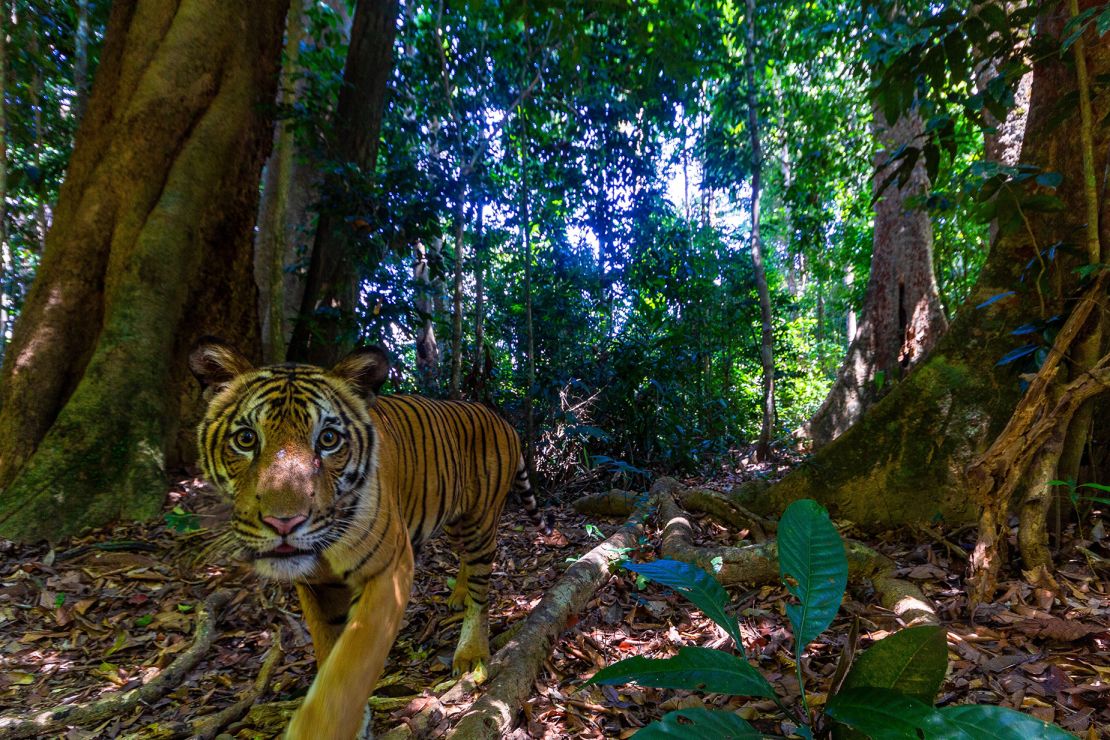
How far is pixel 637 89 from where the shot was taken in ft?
26.7

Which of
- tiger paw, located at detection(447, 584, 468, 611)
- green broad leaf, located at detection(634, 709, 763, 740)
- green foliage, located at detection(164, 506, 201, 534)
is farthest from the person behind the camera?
green foliage, located at detection(164, 506, 201, 534)

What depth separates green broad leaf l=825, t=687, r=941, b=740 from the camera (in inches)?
49.9

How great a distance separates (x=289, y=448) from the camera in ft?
6.32

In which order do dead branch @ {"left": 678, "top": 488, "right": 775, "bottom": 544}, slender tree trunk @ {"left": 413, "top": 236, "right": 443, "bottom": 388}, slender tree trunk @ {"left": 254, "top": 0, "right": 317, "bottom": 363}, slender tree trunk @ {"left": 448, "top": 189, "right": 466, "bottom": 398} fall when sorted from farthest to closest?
slender tree trunk @ {"left": 413, "top": 236, "right": 443, "bottom": 388}, slender tree trunk @ {"left": 448, "top": 189, "right": 466, "bottom": 398}, slender tree trunk @ {"left": 254, "top": 0, "right": 317, "bottom": 363}, dead branch @ {"left": 678, "top": 488, "right": 775, "bottom": 544}

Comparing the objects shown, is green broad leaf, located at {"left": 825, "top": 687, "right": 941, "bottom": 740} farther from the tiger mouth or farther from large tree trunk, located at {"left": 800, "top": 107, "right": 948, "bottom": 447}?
large tree trunk, located at {"left": 800, "top": 107, "right": 948, "bottom": 447}

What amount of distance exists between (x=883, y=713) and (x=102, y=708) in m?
3.03

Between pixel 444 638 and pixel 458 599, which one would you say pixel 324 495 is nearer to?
pixel 444 638

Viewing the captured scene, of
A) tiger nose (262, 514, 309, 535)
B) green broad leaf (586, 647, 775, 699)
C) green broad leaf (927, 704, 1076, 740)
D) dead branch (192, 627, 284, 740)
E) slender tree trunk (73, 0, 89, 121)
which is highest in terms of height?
slender tree trunk (73, 0, 89, 121)

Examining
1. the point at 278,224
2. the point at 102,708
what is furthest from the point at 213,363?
the point at 278,224

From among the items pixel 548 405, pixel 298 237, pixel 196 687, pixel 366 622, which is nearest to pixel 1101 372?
pixel 366 622

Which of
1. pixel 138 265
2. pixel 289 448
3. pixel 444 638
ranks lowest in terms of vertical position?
pixel 444 638

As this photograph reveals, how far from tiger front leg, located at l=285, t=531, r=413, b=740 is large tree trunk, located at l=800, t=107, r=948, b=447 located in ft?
23.3

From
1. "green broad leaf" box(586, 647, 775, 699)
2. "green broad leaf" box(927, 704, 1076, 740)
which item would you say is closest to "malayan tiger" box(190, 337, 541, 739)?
"green broad leaf" box(586, 647, 775, 699)

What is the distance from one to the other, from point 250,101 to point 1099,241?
665cm
